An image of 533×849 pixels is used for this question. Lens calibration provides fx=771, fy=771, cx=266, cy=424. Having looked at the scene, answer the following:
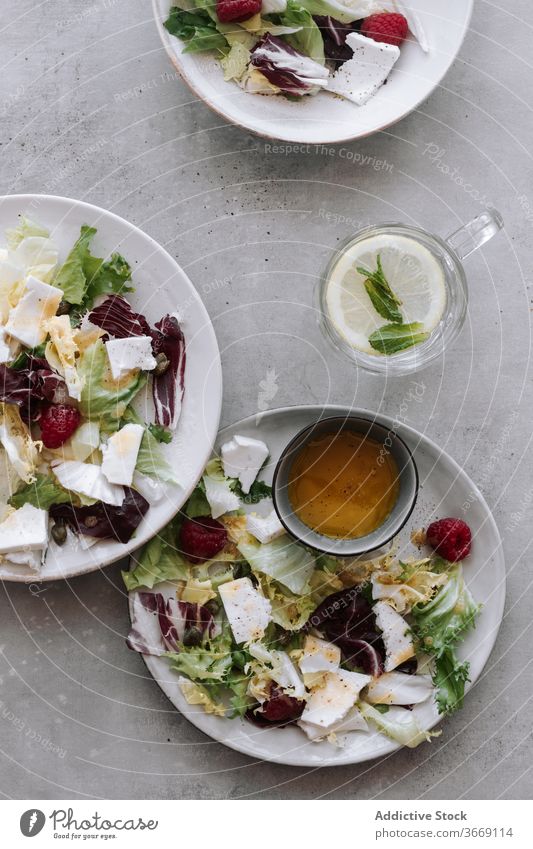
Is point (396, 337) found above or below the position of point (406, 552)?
above

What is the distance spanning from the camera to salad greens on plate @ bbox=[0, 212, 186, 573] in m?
1.67

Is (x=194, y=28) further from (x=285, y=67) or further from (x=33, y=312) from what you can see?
(x=33, y=312)

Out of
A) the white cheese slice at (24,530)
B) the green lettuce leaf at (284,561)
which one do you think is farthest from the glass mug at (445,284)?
the white cheese slice at (24,530)

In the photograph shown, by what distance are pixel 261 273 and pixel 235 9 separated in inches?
23.4

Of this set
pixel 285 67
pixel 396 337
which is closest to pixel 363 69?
pixel 285 67

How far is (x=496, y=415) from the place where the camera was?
1.92 m

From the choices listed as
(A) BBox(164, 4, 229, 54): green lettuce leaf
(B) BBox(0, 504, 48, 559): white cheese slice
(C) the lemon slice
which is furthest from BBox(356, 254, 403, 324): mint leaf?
(B) BBox(0, 504, 48, 559): white cheese slice

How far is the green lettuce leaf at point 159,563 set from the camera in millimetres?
1747

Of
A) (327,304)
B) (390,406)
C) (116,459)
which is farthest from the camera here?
(390,406)

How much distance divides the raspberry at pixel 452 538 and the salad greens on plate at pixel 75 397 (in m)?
0.63

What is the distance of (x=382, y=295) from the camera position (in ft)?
5.64
